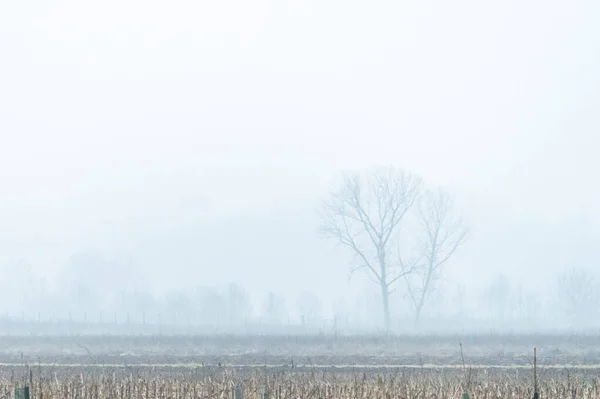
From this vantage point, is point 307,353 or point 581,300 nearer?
point 307,353

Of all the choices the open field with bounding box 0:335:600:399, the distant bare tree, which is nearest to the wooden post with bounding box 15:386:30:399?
the open field with bounding box 0:335:600:399

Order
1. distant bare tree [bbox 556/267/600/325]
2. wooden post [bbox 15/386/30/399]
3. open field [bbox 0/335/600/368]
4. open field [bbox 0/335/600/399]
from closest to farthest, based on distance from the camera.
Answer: wooden post [bbox 15/386/30/399] < open field [bbox 0/335/600/399] < open field [bbox 0/335/600/368] < distant bare tree [bbox 556/267/600/325]

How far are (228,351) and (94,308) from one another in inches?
4202

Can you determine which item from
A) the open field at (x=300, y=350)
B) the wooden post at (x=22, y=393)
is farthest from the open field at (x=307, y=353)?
the wooden post at (x=22, y=393)

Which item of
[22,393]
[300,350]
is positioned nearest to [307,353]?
[300,350]

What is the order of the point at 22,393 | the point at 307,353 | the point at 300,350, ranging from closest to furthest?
the point at 22,393 < the point at 307,353 < the point at 300,350

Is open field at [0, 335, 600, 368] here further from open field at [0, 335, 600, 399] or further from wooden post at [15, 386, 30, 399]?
wooden post at [15, 386, 30, 399]

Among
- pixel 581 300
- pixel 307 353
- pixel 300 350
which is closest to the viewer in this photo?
pixel 307 353

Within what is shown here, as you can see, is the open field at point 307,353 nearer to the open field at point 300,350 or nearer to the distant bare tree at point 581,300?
the open field at point 300,350

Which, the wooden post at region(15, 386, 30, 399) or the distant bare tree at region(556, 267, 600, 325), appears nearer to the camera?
the wooden post at region(15, 386, 30, 399)

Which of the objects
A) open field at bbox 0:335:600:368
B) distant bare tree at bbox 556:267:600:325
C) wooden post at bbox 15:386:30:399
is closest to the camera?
wooden post at bbox 15:386:30:399

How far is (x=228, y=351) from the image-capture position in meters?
44.0

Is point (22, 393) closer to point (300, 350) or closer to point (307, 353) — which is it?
point (307, 353)

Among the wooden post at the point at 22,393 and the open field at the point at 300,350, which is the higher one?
the wooden post at the point at 22,393
